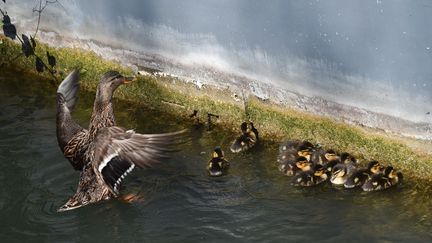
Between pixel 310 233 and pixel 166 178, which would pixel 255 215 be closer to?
pixel 310 233

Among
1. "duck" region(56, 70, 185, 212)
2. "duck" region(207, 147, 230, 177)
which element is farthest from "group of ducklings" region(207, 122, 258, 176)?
"duck" region(56, 70, 185, 212)

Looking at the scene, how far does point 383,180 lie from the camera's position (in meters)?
6.48

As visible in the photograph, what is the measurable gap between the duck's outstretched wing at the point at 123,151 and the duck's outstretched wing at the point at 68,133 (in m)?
0.36

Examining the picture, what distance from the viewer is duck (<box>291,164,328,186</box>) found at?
6656 millimetres

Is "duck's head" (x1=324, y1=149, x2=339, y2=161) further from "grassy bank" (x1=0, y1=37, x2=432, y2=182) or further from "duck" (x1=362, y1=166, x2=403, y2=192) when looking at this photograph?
"duck" (x1=362, y1=166, x2=403, y2=192)

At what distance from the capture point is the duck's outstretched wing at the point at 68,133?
670 cm

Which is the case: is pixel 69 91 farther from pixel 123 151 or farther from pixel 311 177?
pixel 311 177

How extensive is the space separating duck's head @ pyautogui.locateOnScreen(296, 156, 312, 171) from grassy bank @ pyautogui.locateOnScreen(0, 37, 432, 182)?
1.31ft

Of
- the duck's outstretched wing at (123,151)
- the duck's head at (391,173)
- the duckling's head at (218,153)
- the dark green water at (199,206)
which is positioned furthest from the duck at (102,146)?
the duck's head at (391,173)

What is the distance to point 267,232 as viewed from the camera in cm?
616

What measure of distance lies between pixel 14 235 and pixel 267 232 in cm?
178

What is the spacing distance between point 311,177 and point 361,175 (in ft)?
1.24

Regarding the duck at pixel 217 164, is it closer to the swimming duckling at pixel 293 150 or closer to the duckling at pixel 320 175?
the swimming duckling at pixel 293 150

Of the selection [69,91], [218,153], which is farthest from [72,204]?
[218,153]
